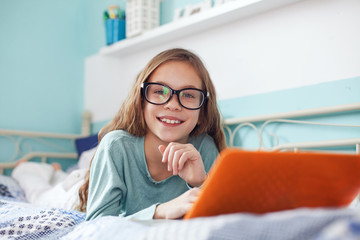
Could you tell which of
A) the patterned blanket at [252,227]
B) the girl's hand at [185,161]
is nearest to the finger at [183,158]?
the girl's hand at [185,161]

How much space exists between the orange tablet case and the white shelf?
46.2 inches

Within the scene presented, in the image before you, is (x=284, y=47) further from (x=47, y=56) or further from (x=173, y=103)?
(x=47, y=56)

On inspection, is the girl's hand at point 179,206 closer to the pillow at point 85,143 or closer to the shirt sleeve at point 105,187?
the shirt sleeve at point 105,187

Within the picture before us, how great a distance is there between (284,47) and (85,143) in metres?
1.40

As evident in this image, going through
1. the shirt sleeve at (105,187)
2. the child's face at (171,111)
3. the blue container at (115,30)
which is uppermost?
the blue container at (115,30)

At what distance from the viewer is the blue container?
7.50ft

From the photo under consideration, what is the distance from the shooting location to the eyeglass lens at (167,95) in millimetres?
1021

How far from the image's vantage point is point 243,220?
442 mm

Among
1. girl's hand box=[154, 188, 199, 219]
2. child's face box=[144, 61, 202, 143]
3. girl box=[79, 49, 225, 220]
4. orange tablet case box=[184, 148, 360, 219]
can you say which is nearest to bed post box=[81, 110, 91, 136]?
girl box=[79, 49, 225, 220]

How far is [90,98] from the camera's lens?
2658 mm

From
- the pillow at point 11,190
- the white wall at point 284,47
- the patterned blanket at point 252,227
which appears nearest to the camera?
the patterned blanket at point 252,227

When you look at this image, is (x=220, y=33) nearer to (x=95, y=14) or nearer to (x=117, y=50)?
(x=117, y=50)

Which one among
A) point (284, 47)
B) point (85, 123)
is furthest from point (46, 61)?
point (284, 47)

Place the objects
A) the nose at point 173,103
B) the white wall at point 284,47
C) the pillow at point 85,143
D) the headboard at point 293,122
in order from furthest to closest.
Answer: the pillow at point 85,143
the white wall at point 284,47
the headboard at point 293,122
the nose at point 173,103
